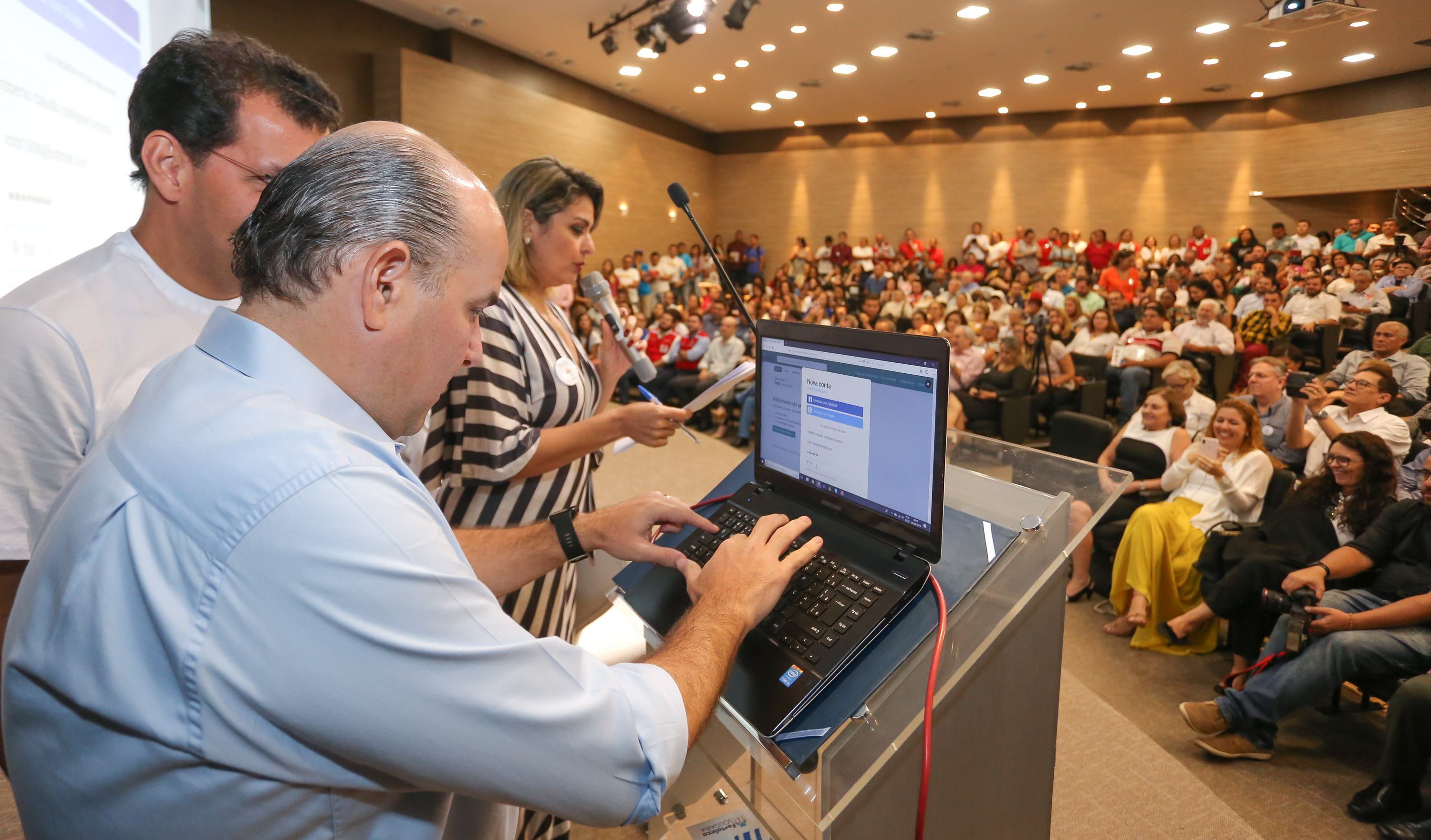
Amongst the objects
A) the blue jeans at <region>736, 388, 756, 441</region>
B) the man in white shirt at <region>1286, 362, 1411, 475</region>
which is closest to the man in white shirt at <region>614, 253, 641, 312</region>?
the blue jeans at <region>736, 388, 756, 441</region>

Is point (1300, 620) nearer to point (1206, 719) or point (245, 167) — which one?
point (1206, 719)

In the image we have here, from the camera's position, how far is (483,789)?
56 centimetres

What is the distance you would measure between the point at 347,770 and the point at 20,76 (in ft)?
5.30

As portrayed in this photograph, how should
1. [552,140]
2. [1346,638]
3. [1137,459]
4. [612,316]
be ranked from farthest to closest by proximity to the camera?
[552,140]
[1137,459]
[1346,638]
[612,316]

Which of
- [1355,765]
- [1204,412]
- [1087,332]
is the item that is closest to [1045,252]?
[1087,332]

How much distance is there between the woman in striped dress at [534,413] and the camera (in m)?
1.47

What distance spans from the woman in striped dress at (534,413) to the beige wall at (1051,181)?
9791mm

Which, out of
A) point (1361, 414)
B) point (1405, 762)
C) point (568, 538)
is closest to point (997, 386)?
point (1361, 414)

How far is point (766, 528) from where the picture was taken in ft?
3.14

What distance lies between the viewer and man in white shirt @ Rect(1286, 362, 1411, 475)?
3518 millimetres

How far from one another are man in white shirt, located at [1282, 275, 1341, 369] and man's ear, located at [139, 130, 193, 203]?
274 inches

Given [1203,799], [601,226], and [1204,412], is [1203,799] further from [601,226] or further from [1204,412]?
[601,226]

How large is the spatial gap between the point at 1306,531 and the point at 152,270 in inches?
144

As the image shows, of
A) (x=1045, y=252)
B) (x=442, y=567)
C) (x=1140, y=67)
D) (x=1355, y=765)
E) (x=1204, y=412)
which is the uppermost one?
(x=1140, y=67)
